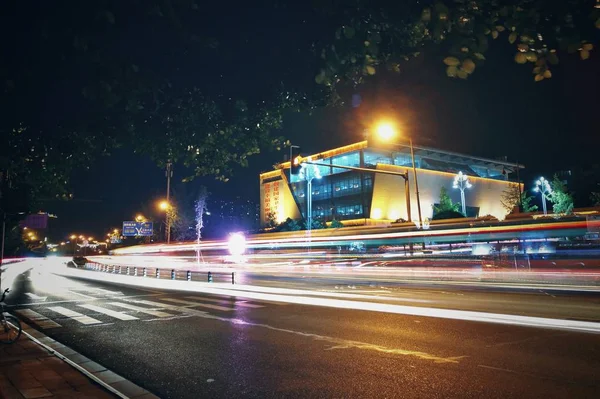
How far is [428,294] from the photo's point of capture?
583 inches

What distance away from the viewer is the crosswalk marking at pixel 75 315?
10.5 metres

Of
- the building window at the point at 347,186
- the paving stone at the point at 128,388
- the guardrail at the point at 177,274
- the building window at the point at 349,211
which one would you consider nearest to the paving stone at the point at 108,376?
the paving stone at the point at 128,388

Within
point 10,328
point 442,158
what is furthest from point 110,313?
point 442,158

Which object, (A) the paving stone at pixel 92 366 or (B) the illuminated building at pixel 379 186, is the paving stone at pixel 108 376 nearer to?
(A) the paving stone at pixel 92 366

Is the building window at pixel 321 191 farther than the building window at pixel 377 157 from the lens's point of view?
Yes

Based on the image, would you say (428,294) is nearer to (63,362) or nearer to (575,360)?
(575,360)

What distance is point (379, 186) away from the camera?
67.8m

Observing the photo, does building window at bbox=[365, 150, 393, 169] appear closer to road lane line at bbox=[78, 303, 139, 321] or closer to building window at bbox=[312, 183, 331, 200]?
building window at bbox=[312, 183, 331, 200]

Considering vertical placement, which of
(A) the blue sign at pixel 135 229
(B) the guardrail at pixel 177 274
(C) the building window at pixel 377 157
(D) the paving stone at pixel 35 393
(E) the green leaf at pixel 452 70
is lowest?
(D) the paving stone at pixel 35 393

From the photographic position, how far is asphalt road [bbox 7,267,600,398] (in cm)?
502

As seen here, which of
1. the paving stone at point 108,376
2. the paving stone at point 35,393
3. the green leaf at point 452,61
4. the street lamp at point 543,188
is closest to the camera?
the green leaf at point 452,61

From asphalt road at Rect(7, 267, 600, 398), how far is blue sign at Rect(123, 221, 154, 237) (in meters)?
33.4

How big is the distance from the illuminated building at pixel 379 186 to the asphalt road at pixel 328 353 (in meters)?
53.3

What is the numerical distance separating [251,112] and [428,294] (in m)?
10.8
